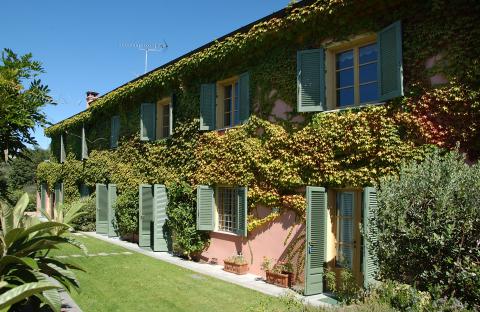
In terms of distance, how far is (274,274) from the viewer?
934 cm

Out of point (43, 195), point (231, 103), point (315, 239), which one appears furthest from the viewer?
point (43, 195)

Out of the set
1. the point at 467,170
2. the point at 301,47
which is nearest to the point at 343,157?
the point at 301,47

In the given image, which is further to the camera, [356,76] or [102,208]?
[102,208]

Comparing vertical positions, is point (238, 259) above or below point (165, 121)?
below

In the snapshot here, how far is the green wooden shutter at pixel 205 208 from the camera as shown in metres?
11.7

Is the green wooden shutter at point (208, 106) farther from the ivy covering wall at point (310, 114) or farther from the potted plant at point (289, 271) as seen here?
the potted plant at point (289, 271)

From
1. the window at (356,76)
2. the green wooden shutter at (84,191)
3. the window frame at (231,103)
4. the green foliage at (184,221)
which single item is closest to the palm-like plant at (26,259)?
the window at (356,76)

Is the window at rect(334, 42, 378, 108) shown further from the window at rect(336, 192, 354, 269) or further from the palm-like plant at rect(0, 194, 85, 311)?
the palm-like plant at rect(0, 194, 85, 311)

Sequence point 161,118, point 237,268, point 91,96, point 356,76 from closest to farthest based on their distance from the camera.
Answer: point 356,76 < point 237,268 < point 161,118 < point 91,96

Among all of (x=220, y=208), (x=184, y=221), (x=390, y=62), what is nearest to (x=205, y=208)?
(x=220, y=208)

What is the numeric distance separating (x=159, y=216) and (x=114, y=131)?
18.6 feet

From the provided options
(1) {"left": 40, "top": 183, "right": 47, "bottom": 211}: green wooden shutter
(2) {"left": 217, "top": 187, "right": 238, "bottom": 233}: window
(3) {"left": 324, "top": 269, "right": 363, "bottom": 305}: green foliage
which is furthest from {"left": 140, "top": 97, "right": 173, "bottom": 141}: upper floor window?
(1) {"left": 40, "top": 183, "right": 47, "bottom": 211}: green wooden shutter

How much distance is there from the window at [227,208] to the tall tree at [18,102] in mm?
7010

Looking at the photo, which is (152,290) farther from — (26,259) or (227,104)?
(227,104)
